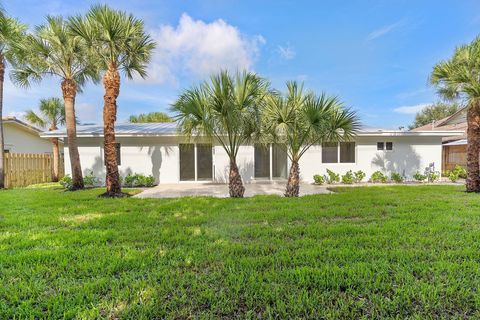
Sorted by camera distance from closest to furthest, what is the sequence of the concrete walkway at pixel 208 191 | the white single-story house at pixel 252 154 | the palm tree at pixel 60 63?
the concrete walkway at pixel 208 191 → the palm tree at pixel 60 63 → the white single-story house at pixel 252 154

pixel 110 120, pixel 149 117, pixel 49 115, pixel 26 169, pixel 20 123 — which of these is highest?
pixel 149 117

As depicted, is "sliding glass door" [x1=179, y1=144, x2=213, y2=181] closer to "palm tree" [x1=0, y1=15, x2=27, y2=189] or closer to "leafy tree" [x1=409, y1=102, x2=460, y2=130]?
"palm tree" [x1=0, y1=15, x2=27, y2=189]

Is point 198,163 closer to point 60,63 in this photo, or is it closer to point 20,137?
point 60,63

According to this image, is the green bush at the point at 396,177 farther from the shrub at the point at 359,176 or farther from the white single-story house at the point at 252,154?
the shrub at the point at 359,176

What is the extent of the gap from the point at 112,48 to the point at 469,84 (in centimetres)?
1183

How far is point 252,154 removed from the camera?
41.8ft

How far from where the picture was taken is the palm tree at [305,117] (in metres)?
7.23

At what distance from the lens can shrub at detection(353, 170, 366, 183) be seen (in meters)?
12.7

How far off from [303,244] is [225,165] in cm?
927

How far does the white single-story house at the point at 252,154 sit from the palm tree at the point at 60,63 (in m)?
1.79

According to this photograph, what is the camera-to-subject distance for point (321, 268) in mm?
2887

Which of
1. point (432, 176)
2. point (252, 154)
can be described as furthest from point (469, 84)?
point (252, 154)

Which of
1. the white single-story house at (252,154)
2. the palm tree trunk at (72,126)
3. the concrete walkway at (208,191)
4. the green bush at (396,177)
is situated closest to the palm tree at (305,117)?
the concrete walkway at (208,191)

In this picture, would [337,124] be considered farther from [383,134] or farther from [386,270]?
[383,134]
